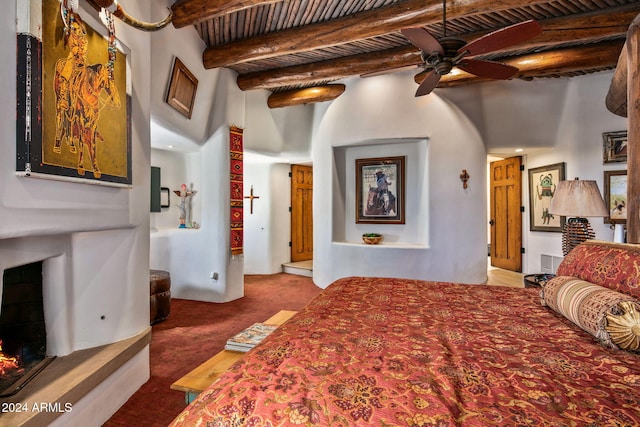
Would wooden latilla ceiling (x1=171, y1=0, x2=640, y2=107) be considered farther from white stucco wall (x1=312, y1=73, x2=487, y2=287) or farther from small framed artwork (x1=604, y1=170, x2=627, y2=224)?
small framed artwork (x1=604, y1=170, x2=627, y2=224)

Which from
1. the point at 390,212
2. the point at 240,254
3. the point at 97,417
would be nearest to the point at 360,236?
the point at 390,212

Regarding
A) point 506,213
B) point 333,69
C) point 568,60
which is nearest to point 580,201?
point 568,60

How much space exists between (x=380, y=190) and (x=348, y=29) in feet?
7.74

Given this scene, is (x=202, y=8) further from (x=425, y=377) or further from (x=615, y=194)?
(x=615, y=194)

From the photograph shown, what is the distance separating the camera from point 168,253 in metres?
4.53

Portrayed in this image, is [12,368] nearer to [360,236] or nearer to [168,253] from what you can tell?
[168,253]

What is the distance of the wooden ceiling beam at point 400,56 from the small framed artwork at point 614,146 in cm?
136

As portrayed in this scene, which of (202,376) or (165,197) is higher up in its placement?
(165,197)

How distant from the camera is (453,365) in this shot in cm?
103

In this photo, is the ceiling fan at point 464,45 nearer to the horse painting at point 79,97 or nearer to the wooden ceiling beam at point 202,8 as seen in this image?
the wooden ceiling beam at point 202,8

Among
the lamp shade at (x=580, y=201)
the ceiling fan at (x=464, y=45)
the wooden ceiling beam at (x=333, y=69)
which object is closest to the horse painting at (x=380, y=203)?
the wooden ceiling beam at (x=333, y=69)

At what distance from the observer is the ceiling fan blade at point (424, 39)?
6.61ft

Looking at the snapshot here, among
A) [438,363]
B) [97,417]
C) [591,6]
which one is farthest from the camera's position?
[591,6]

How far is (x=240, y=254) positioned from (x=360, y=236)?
1878 millimetres
